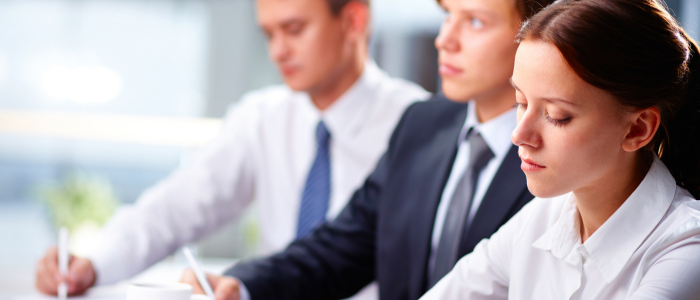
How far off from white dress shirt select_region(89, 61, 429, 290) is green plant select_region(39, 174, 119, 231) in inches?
68.9

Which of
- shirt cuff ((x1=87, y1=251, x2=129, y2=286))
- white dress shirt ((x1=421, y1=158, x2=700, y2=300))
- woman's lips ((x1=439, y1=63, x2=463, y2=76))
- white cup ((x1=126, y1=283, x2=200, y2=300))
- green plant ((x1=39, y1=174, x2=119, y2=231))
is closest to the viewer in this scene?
white dress shirt ((x1=421, y1=158, x2=700, y2=300))

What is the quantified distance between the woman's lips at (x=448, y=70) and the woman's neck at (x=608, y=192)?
1.28 feet

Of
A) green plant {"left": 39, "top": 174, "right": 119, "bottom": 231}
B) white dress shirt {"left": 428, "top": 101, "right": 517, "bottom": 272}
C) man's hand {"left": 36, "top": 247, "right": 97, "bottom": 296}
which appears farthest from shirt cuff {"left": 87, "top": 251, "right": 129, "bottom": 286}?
green plant {"left": 39, "top": 174, "right": 119, "bottom": 231}

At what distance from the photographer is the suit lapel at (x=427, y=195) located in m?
1.10

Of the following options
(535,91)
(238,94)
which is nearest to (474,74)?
(535,91)

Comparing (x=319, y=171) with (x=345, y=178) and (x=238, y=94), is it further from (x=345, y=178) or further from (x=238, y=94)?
(x=238, y=94)

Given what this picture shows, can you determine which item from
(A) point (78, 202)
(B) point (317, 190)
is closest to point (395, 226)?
(B) point (317, 190)

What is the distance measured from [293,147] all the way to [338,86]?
0.27 m

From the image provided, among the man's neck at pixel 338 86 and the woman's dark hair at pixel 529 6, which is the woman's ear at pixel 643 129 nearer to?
the woman's dark hair at pixel 529 6

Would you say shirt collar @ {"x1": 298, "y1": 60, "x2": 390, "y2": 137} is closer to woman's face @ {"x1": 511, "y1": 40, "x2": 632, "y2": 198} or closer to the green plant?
woman's face @ {"x1": 511, "y1": 40, "x2": 632, "y2": 198}

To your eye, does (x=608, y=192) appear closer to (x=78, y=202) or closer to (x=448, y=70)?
(x=448, y=70)

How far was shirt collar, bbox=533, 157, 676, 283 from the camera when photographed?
66cm

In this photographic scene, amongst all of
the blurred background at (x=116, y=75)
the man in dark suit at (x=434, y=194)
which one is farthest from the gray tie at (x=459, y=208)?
the blurred background at (x=116, y=75)

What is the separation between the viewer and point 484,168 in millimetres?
1069
